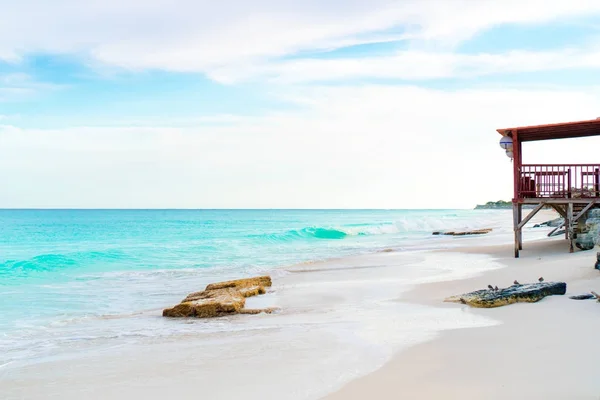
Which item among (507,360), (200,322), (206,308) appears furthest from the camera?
(206,308)

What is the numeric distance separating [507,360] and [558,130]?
13.7m

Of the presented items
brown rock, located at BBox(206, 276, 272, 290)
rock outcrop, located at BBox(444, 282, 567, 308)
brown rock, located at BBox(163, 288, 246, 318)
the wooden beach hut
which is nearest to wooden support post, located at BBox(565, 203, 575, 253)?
the wooden beach hut

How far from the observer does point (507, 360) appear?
6.14 m

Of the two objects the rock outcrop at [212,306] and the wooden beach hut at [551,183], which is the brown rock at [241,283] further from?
the wooden beach hut at [551,183]

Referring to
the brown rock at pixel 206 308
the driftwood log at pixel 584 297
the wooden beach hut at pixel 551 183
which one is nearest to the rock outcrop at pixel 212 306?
the brown rock at pixel 206 308

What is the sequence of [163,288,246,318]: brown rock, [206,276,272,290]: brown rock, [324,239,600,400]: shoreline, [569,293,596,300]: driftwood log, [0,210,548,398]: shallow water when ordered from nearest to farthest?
[324,239,600,400]: shoreline, [0,210,548,398]: shallow water, [569,293,596,300]: driftwood log, [163,288,246,318]: brown rock, [206,276,272,290]: brown rock

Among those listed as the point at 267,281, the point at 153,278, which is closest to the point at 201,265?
the point at 153,278

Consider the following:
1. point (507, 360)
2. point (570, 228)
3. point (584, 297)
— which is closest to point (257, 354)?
point (507, 360)

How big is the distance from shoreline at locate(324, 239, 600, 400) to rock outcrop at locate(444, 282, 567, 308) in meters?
0.16

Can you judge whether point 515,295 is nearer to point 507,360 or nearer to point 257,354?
point 507,360

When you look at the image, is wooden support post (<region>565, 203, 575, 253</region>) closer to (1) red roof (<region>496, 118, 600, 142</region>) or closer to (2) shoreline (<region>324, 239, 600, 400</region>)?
(1) red roof (<region>496, 118, 600, 142</region>)

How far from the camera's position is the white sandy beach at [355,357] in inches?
219

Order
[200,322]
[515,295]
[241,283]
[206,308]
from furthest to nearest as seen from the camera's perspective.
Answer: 1. [241,283]
2. [206,308]
3. [200,322]
4. [515,295]

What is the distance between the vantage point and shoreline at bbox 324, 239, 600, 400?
5262 millimetres
